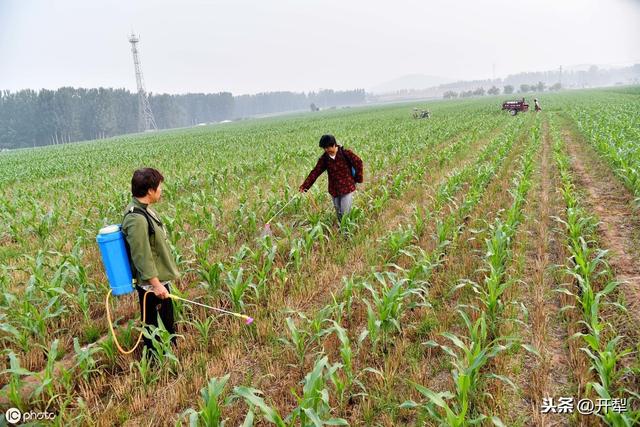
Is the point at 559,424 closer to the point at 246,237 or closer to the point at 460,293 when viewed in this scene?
the point at 460,293

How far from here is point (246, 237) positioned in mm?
7152

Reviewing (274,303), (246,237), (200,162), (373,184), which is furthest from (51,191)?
(274,303)

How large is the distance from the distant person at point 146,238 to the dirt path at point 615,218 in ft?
14.8

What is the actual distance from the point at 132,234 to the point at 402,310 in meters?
2.83

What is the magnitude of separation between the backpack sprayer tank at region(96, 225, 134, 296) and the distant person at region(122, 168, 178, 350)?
0.07 m

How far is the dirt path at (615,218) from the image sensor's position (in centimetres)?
443

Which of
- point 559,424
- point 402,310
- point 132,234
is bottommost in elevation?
point 559,424

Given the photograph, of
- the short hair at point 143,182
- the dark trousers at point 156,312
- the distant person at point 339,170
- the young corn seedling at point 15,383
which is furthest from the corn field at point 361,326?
the short hair at point 143,182

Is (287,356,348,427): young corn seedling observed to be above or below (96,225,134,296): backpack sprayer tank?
below

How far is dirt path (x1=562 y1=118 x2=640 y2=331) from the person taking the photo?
443 centimetres

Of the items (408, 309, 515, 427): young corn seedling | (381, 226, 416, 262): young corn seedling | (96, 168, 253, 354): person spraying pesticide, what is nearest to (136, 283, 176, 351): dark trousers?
(96, 168, 253, 354): person spraying pesticide

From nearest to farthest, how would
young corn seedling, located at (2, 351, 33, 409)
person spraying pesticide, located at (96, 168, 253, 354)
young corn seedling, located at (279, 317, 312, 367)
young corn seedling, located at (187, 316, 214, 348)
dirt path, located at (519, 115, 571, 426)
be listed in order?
young corn seedling, located at (2, 351, 33, 409), dirt path, located at (519, 115, 571, 426), person spraying pesticide, located at (96, 168, 253, 354), young corn seedling, located at (279, 317, 312, 367), young corn seedling, located at (187, 316, 214, 348)

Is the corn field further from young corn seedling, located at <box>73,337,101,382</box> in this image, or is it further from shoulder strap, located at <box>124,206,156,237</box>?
shoulder strap, located at <box>124,206,156,237</box>

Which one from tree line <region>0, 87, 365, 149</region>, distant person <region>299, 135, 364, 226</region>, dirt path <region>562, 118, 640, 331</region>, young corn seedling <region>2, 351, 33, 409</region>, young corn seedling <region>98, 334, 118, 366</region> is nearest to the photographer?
young corn seedling <region>2, 351, 33, 409</region>
